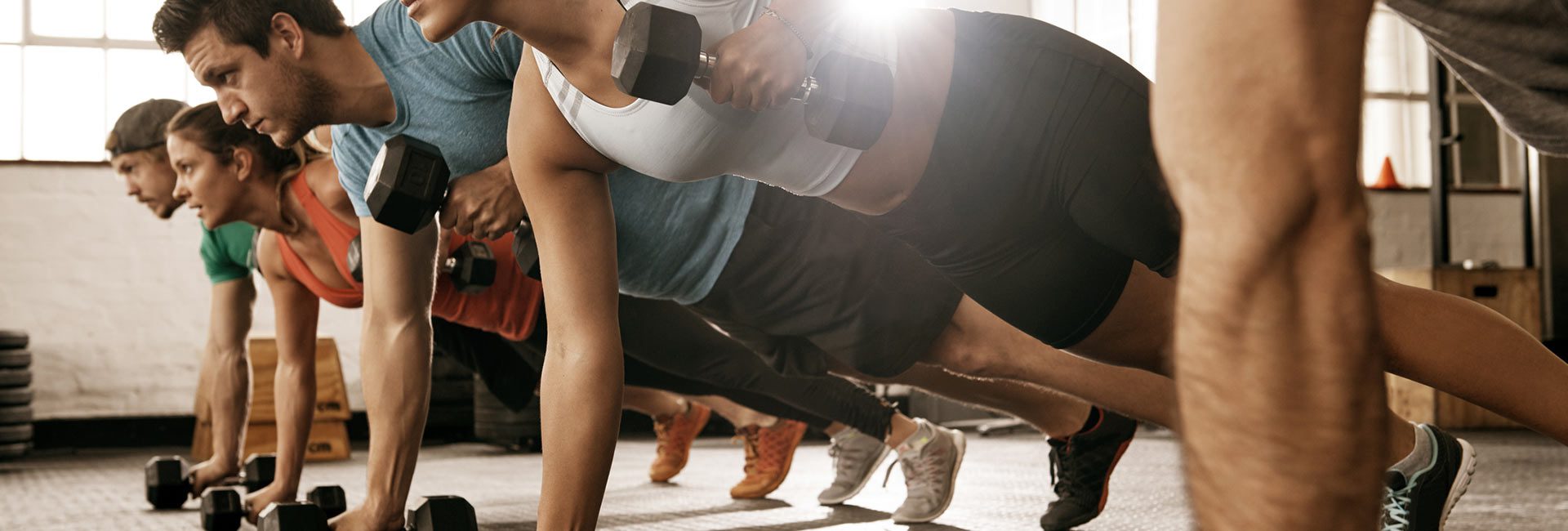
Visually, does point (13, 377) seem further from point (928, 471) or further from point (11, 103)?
point (928, 471)

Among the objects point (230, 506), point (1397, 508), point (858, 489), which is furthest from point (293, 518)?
point (1397, 508)

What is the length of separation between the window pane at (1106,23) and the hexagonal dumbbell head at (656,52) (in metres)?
5.83

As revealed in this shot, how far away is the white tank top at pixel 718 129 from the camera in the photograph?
1026 millimetres

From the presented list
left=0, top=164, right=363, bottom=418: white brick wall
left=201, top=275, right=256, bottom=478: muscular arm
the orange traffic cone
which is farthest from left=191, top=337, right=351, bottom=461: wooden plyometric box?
the orange traffic cone

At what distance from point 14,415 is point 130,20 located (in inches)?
83.8

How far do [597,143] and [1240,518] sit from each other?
0.80m

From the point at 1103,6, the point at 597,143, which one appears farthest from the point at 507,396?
the point at 1103,6

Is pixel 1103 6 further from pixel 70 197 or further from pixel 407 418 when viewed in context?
pixel 407 418

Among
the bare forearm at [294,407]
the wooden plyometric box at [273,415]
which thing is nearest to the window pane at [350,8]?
the wooden plyometric box at [273,415]

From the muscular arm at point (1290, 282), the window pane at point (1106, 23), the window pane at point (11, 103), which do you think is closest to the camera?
the muscular arm at point (1290, 282)

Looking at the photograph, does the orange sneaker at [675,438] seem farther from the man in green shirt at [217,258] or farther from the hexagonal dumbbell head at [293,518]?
the hexagonal dumbbell head at [293,518]

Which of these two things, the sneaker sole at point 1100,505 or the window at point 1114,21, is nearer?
the sneaker sole at point 1100,505

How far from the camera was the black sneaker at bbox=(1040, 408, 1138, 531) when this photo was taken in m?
1.87

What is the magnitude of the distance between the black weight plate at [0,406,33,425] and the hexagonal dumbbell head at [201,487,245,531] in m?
2.80
